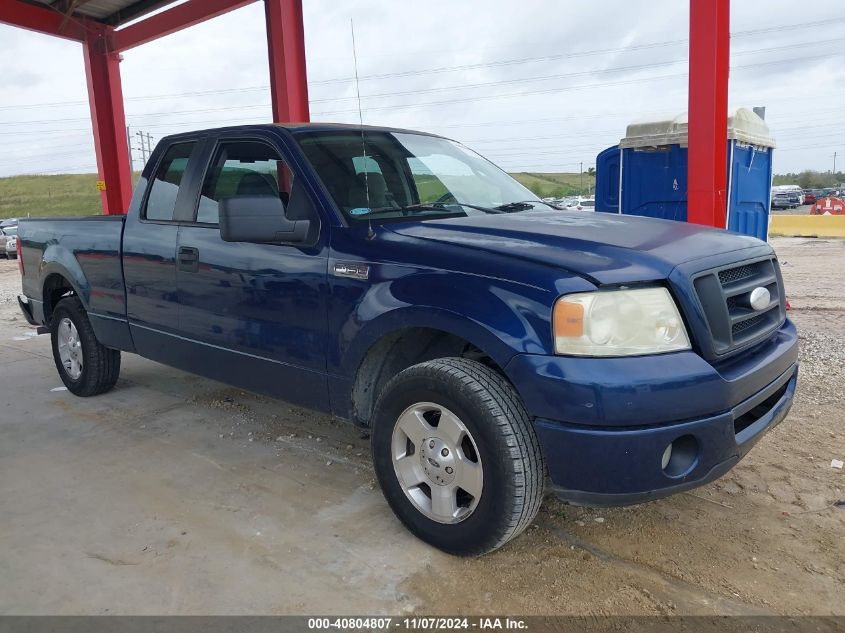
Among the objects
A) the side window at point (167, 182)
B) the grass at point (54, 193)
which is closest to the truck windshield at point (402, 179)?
the side window at point (167, 182)

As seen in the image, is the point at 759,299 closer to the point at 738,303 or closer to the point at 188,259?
the point at 738,303

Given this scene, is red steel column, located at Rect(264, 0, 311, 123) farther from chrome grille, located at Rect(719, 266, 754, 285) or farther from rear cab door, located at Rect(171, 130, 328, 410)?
chrome grille, located at Rect(719, 266, 754, 285)

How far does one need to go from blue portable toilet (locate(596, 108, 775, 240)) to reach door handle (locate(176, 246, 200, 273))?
4206mm

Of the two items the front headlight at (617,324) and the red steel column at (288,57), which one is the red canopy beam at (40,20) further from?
the front headlight at (617,324)

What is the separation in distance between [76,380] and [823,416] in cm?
513

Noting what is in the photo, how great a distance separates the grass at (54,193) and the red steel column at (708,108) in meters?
48.0

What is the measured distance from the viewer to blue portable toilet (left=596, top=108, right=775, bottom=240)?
21.9ft

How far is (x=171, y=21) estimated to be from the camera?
34.9 ft

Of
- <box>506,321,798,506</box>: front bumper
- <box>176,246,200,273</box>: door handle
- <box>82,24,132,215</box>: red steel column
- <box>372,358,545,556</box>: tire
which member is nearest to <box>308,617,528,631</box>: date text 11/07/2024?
<box>372,358,545,556</box>: tire

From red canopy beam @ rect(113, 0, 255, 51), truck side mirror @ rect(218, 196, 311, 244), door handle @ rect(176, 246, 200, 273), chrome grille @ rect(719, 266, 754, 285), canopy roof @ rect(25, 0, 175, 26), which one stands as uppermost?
canopy roof @ rect(25, 0, 175, 26)

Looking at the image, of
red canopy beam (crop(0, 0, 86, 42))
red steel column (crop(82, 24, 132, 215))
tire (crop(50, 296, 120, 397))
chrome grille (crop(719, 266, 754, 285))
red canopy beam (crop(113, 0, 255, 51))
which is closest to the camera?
chrome grille (crop(719, 266, 754, 285))

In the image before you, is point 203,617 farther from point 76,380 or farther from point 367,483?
point 76,380

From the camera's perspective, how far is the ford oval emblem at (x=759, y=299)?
2645 millimetres

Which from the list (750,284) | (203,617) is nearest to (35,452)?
(203,617)
